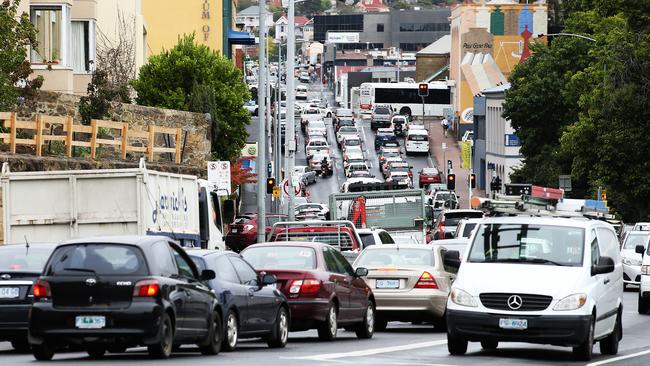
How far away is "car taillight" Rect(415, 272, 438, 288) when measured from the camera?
2562 cm

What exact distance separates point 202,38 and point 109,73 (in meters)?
55.2

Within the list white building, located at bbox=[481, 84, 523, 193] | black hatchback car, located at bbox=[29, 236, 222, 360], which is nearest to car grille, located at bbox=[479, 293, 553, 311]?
black hatchback car, located at bbox=[29, 236, 222, 360]

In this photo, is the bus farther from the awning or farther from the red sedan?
the red sedan

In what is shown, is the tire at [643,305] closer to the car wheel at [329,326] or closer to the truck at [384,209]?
the car wheel at [329,326]

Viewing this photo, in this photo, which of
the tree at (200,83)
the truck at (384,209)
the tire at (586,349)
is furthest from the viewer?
the tree at (200,83)

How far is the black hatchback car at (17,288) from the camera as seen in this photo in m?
Answer: 20.2

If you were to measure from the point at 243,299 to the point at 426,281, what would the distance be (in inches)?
251

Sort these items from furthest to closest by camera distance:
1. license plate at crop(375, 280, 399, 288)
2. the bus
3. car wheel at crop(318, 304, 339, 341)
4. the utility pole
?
the bus → the utility pole → license plate at crop(375, 280, 399, 288) → car wheel at crop(318, 304, 339, 341)

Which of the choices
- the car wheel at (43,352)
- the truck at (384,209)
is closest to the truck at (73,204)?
the car wheel at (43,352)

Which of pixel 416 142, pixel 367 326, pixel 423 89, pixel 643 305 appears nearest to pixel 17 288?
pixel 367 326

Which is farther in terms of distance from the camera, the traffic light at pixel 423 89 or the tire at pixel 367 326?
the traffic light at pixel 423 89

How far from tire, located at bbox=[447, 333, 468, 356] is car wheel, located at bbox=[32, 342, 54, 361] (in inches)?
194

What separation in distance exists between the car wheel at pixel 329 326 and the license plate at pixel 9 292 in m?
4.38

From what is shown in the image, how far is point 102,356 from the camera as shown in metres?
18.7
